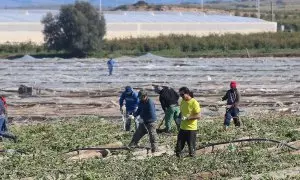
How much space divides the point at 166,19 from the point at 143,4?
67.6 metres

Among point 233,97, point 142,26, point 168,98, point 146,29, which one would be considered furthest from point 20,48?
point 233,97

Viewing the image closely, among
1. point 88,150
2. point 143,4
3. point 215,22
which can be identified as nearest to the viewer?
point 88,150

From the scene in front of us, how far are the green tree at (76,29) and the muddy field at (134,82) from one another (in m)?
8.54

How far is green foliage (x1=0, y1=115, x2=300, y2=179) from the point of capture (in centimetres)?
1600

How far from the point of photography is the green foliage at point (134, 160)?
1600 centimetres

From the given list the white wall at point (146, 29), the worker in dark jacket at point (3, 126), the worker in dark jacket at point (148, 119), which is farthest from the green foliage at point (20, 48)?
the worker in dark jacket at point (148, 119)

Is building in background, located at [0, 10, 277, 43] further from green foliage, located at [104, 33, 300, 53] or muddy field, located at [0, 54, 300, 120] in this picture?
muddy field, located at [0, 54, 300, 120]

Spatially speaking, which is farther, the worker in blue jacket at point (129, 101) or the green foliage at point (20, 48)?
the green foliage at point (20, 48)

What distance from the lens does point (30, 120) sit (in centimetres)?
2894

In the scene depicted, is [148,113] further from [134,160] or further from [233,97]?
[233,97]

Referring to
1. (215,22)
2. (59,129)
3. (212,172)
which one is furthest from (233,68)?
(215,22)

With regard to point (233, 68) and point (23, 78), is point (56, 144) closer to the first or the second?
point (23, 78)

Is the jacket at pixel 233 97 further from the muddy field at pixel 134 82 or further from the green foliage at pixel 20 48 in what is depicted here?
the green foliage at pixel 20 48

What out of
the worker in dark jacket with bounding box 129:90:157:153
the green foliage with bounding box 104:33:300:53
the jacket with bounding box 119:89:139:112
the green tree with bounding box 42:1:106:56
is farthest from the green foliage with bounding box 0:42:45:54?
the worker in dark jacket with bounding box 129:90:157:153
